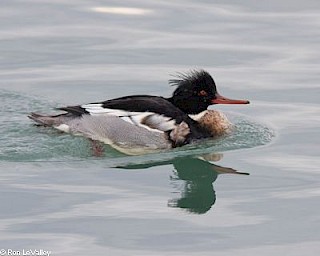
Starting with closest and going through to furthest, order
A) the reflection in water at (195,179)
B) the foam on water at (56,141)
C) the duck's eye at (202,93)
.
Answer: the reflection in water at (195,179)
the foam on water at (56,141)
the duck's eye at (202,93)

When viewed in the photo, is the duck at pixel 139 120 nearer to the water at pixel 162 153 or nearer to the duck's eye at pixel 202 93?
the duck's eye at pixel 202 93

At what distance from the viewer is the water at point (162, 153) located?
10445mm

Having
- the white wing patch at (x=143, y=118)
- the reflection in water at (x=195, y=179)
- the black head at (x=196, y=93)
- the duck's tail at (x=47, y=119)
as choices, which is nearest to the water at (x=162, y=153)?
the reflection in water at (x=195, y=179)

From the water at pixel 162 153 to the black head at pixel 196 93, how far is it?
0.45 meters

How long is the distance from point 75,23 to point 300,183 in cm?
678

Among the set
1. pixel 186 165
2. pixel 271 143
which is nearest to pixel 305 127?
pixel 271 143

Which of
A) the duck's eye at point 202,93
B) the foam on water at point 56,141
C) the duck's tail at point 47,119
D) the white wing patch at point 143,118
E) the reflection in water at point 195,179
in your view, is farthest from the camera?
the duck's eye at point 202,93

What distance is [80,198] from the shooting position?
1128 cm

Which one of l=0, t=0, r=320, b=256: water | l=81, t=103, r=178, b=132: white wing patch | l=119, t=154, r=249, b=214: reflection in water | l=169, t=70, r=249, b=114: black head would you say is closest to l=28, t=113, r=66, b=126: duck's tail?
l=0, t=0, r=320, b=256: water

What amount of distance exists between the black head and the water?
45 cm

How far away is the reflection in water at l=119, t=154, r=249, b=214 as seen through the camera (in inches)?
445

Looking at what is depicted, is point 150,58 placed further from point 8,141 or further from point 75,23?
point 8,141

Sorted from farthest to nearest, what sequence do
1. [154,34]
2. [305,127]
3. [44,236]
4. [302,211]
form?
[154,34] < [305,127] < [302,211] < [44,236]

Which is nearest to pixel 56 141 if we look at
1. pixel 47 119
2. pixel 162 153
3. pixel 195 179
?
pixel 47 119
